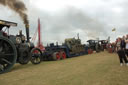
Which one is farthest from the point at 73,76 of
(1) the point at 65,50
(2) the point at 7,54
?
(1) the point at 65,50

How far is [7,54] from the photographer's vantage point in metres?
6.64

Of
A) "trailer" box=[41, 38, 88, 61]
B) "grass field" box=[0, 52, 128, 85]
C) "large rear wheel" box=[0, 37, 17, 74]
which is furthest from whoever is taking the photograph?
"trailer" box=[41, 38, 88, 61]

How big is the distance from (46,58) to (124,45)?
7.82 m

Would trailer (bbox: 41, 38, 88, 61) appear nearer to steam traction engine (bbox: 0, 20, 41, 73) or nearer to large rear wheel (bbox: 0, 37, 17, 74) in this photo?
steam traction engine (bbox: 0, 20, 41, 73)

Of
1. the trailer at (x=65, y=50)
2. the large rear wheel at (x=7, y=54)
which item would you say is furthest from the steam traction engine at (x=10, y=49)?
the trailer at (x=65, y=50)

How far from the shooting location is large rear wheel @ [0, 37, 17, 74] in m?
6.46

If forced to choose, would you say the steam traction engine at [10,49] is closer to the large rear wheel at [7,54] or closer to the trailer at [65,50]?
the large rear wheel at [7,54]

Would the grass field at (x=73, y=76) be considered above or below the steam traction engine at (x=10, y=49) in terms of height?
below

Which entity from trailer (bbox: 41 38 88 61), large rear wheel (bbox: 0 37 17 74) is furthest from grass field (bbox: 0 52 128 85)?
trailer (bbox: 41 38 88 61)

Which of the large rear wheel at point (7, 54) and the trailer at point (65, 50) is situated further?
the trailer at point (65, 50)

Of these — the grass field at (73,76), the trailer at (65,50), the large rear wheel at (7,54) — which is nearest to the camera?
the grass field at (73,76)

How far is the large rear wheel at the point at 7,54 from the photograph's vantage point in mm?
6460

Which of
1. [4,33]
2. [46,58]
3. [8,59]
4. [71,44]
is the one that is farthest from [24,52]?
[71,44]

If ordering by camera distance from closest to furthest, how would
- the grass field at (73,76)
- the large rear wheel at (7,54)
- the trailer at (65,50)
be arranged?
1. the grass field at (73,76)
2. the large rear wheel at (7,54)
3. the trailer at (65,50)
